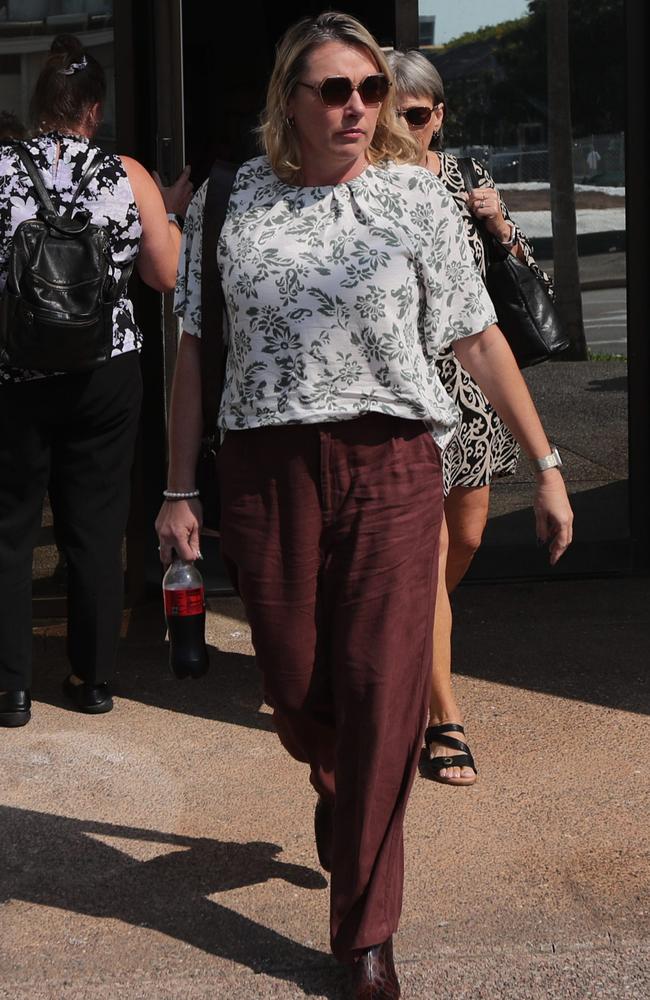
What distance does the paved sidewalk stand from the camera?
125 inches

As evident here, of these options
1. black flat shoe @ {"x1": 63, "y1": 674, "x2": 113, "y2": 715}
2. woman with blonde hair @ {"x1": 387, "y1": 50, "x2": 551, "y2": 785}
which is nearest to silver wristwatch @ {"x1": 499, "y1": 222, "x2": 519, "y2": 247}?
woman with blonde hair @ {"x1": 387, "y1": 50, "x2": 551, "y2": 785}

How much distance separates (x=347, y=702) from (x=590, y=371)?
3.25 meters

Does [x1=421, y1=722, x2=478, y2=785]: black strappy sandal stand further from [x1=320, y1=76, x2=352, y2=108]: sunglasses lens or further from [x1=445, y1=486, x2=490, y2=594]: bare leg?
[x1=320, y1=76, x2=352, y2=108]: sunglasses lens

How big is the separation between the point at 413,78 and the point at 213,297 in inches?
47.7

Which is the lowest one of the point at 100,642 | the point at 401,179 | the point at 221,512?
the point at 100,642

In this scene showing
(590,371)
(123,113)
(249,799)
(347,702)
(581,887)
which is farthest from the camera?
(590,371)

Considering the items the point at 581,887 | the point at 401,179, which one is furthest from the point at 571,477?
the point at 401,179

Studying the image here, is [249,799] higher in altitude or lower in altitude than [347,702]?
lower

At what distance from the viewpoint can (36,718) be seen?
4.76 m

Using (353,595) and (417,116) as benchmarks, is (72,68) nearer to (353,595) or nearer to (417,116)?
(417,116)

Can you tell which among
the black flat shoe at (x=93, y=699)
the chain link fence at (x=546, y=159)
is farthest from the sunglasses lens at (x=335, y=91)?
the chain link fence at (x=546, y=159)

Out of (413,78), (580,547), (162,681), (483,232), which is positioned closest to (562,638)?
(580,547)

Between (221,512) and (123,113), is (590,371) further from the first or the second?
(221,512)

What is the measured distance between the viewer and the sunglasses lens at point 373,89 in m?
2.96
